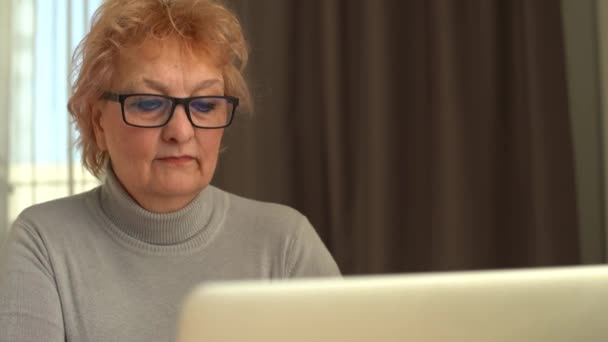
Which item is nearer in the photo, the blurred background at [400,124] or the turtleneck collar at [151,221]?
the turtleneck collar at [151,221]

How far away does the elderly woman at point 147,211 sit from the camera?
1.30 metres

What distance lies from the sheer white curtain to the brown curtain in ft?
2.17

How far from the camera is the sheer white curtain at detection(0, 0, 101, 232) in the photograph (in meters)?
2.86

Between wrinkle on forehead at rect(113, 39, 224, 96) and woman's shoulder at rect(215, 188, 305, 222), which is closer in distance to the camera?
wrinkle on forehead at rect(113, 39, 224, 96)

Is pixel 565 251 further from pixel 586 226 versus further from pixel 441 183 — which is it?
pixel 441 183

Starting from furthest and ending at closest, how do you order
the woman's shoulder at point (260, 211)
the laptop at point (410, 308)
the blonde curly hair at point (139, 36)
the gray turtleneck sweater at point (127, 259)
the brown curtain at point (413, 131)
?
1. the brown curtain at point (413, 131)
2. the woman's shoulder at point (260, 211)
3. the blonde curly hair at point (139, 36)
4. the gray turtleneck sweater at point (127, 259)
5. the laptop at point (410, 308)

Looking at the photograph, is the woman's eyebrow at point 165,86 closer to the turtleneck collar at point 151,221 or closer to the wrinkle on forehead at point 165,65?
the wrinkle on forehead at point 165,65

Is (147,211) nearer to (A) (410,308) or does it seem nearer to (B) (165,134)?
(B) (165,134)

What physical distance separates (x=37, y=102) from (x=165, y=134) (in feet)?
5.80

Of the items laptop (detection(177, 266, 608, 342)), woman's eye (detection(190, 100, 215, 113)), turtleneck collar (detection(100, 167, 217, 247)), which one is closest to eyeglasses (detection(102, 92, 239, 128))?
woman's eye (detection(190, 100, 215, 113))

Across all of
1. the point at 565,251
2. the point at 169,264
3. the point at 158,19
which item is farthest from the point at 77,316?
the point at 565,251

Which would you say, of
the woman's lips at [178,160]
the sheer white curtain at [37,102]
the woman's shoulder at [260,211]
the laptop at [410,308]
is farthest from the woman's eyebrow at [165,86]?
the sheer white curtain at [37,102]

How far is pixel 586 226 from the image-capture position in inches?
116

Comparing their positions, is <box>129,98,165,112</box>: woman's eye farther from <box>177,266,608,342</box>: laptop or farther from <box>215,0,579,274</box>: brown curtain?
<box>215,0,579,274</box>: brown curtain
